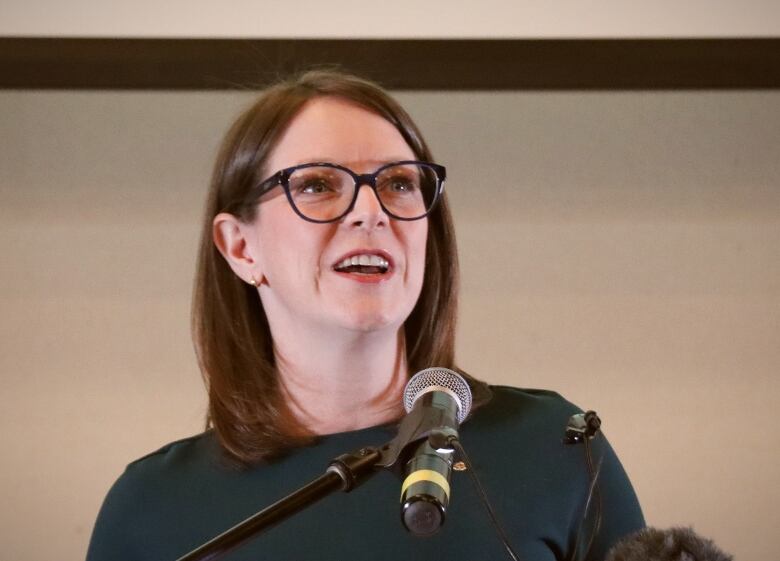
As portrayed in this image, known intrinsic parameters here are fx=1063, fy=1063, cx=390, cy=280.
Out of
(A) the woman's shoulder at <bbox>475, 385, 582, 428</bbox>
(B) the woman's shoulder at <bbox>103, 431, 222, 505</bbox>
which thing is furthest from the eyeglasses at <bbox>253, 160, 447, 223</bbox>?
(B) the woman's shoulder at <bbox>103, 431, 222, 505</bbox>

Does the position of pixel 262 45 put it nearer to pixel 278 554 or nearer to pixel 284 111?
pixel 284 111

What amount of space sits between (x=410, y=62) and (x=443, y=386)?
5.51 feet

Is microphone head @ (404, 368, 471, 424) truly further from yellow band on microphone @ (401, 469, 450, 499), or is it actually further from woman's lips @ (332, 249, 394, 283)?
woman's lips @ (332, 249, 394, 283)

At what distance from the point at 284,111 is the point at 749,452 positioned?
1.92 m

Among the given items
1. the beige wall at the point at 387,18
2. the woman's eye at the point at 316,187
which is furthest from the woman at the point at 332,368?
the beige wall at the point at 387,18

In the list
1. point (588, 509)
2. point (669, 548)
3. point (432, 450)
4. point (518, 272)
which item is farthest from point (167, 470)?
point (518, 272)

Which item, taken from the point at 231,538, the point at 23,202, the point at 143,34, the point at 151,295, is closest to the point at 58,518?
the point at 151,295

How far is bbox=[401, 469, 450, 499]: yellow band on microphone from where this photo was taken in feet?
2.75

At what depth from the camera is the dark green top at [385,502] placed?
1294 mm

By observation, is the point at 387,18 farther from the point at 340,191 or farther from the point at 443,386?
the point at 443,386

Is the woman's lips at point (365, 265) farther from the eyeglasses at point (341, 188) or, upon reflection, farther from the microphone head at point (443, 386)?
the microphone head at point (443, 386)

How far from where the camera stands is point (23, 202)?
2828mm

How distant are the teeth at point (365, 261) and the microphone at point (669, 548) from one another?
1.73 ft

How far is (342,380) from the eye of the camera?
1.39m
